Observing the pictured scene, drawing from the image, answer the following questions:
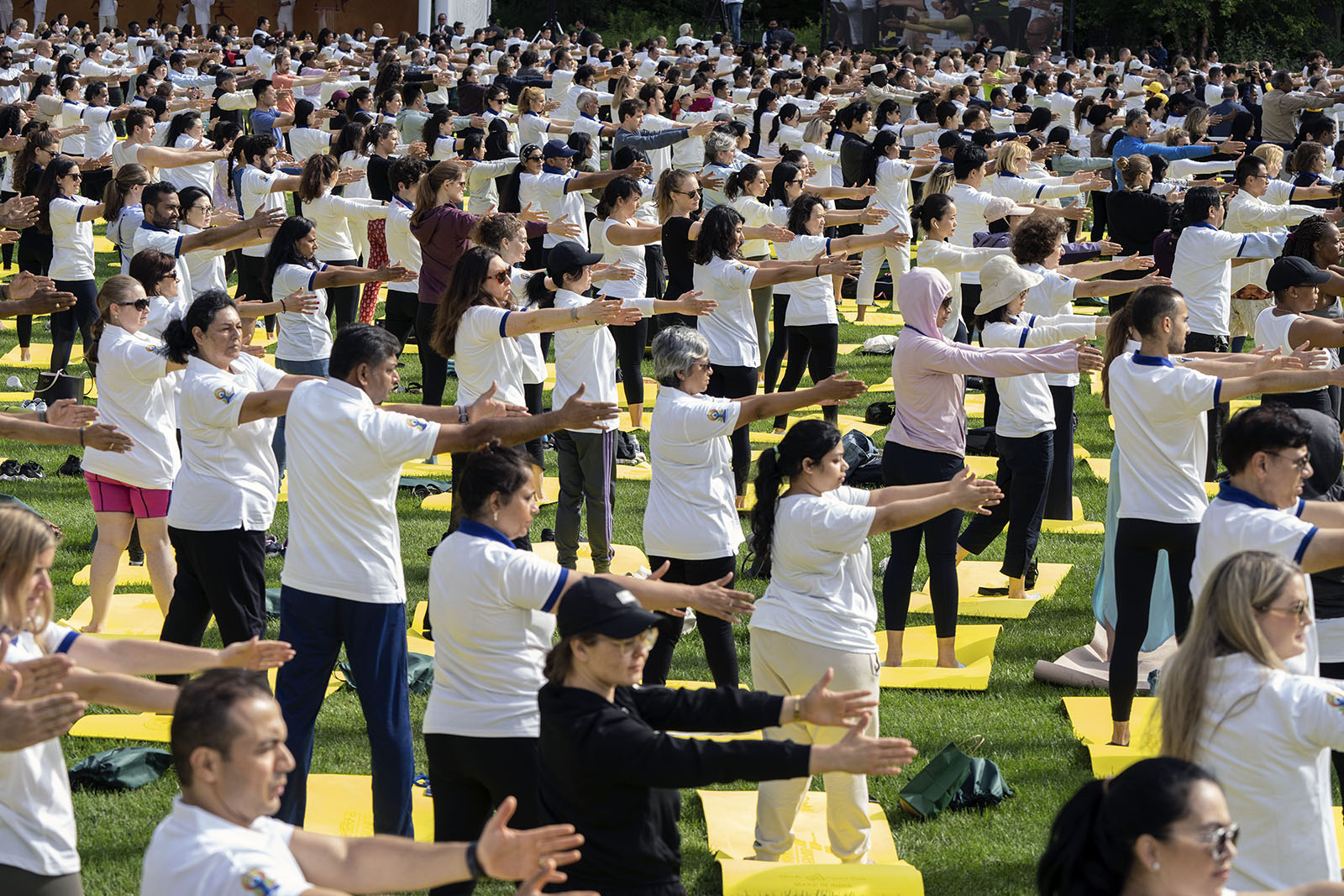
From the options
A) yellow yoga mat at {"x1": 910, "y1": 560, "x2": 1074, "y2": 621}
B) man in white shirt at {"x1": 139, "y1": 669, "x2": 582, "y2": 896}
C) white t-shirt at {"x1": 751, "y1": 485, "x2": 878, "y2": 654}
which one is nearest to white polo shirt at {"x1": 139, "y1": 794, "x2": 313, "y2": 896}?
man in white shirt at {"x1": 139, "y1": 669, "x2": 582, "y2": 896}

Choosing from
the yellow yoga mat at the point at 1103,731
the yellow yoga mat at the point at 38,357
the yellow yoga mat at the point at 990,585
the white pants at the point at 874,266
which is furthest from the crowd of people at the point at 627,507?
the yellow yoga mat at the point at 38,357

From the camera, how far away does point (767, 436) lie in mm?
12469

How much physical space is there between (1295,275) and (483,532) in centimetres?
515

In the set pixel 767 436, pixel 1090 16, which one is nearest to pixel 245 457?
pixel 767 436

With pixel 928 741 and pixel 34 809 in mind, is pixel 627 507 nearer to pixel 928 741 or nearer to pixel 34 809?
pixel 928 741

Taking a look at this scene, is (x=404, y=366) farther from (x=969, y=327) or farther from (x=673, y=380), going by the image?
(x=673, y=380)

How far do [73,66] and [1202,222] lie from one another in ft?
69.2

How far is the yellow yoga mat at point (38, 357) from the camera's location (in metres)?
14.4

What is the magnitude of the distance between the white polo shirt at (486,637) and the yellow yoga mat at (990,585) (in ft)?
13.7

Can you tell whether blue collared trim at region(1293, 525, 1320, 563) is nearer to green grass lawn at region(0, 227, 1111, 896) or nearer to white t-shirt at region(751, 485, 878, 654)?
white t-shirt at region(751, 485, 878, 654)

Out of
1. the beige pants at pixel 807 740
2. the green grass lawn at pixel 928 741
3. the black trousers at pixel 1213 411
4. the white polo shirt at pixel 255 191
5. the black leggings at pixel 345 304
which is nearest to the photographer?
the beige pants at pixel 807 740

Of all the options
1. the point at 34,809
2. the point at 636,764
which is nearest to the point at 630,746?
the point at 636,764

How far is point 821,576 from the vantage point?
578cm

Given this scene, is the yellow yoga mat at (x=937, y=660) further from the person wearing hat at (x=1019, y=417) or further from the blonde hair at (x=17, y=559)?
the blonde hair at (x=17, y=559)
